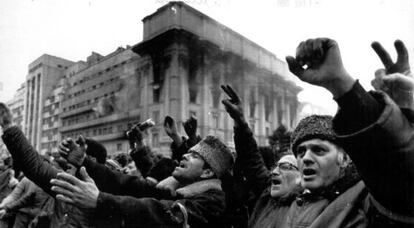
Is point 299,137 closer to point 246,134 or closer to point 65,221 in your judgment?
point 246,134

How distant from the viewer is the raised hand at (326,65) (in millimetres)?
1066

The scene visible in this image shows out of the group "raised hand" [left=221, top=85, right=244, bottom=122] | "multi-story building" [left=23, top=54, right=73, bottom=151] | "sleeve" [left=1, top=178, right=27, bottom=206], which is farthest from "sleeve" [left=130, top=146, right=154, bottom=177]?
"multi-story building" [left=23, top=54, right=73, bottom=151]

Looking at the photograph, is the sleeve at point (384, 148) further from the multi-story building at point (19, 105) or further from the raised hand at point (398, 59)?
the multi-story building at point (19, 105)

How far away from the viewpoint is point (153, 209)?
2088 mm

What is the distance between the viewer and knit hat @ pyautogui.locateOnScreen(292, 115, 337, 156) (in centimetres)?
186

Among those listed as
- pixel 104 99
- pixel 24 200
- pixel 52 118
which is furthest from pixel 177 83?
pixel 52 118

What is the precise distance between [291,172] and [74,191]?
136cm

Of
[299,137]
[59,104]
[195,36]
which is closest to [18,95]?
[59,104]

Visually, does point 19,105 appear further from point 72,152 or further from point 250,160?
point 250,160

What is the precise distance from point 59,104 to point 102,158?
57.7 m

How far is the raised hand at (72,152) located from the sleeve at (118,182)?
0.07 metres

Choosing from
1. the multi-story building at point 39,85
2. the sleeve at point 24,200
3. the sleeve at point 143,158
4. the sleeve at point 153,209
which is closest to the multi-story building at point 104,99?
the multi-story building at point 39,85

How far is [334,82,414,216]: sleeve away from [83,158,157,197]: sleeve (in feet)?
6.78

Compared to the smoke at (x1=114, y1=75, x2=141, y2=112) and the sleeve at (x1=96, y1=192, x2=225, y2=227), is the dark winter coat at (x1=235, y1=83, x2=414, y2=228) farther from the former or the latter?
the smoke at (x1=114, y1=75, x2=141, y2=112)
